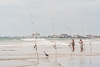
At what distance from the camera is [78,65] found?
17.4m

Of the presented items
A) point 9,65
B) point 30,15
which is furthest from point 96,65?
point 30,15

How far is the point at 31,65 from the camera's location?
58.6 ft

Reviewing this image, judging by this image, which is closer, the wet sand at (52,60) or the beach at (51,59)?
the wet sand at (52,60)

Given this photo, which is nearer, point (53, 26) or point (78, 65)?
point (78, 65)

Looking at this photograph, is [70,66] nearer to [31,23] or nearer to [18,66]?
[18,66]

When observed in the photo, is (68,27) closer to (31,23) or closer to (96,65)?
(31,23)

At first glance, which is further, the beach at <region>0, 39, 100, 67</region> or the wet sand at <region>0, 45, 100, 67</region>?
the beach at <region>0, 39, 100, 67</region>

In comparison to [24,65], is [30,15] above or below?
above

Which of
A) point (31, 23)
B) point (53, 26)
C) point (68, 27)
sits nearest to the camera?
point (31, 23)

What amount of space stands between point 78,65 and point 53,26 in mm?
10182

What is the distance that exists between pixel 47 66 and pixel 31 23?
6.13 metres

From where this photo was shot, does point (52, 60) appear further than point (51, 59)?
No

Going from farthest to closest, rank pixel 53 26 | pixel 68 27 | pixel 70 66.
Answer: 1. pixel 68 27
2. pixel 53 26
3. pixel 70 66

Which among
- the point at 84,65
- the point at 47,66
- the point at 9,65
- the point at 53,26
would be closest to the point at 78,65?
the point at 84,65
